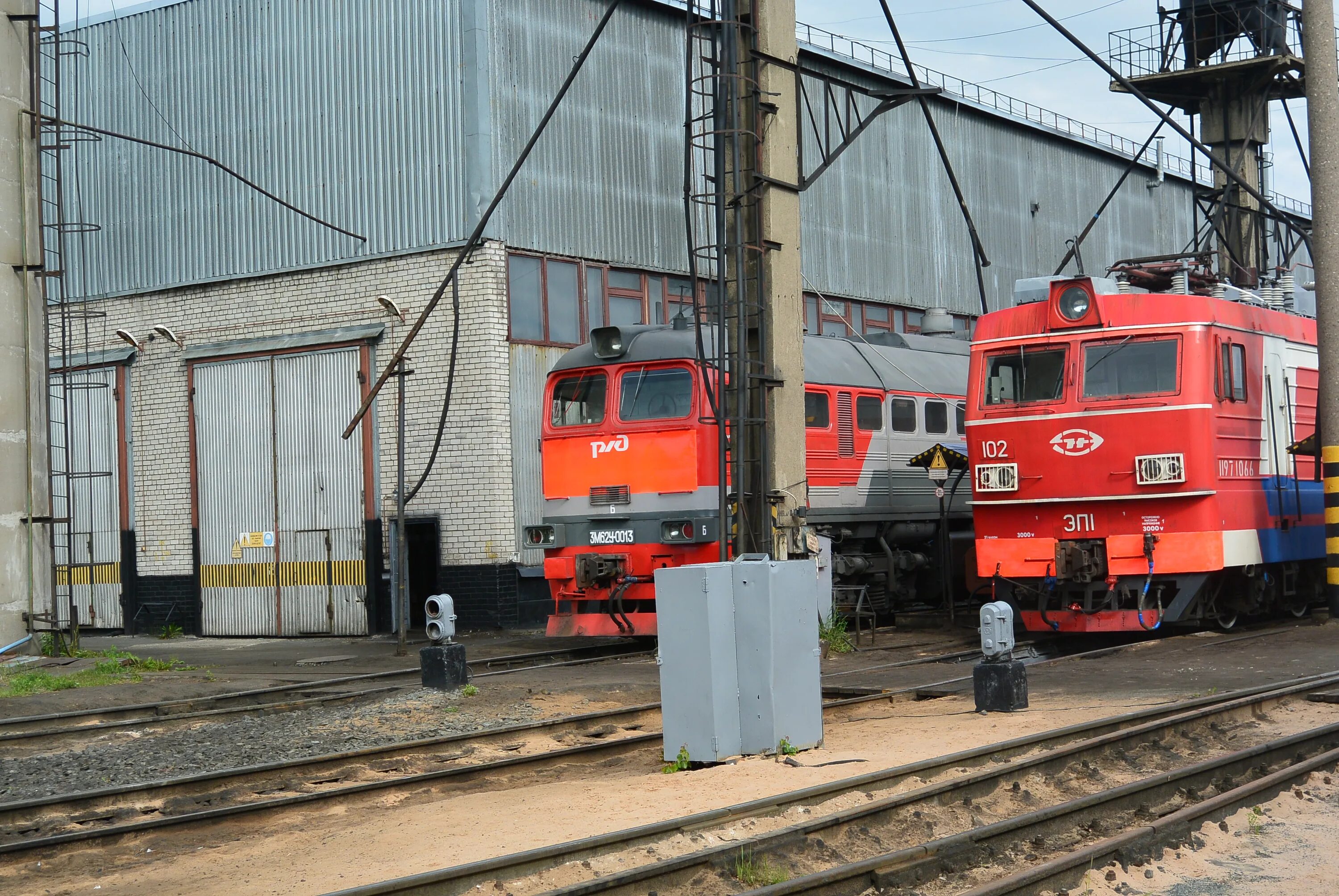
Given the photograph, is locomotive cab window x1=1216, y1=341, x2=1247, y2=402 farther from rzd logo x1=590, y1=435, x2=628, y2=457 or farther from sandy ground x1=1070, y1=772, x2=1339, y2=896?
sandy ground x1=1070, y1=772, x2=1339, y2=896

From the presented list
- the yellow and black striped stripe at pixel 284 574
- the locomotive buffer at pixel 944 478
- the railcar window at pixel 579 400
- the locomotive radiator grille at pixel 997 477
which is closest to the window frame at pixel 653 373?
the railcar window at pixel 579 400

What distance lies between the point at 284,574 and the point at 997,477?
13373 mm

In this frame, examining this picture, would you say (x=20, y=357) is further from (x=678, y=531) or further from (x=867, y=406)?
(x=867, y=406)

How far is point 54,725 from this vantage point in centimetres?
1291

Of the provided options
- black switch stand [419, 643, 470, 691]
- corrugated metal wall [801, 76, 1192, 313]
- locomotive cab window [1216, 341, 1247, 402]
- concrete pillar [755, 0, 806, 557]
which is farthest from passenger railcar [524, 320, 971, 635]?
corrugated metal wall [801, 76, 1192, 313]

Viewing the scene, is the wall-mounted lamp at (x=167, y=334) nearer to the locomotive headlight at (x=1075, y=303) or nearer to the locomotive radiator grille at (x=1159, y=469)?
the locomotive headlight at (x=1075, y=303)

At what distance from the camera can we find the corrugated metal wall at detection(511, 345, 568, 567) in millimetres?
22922

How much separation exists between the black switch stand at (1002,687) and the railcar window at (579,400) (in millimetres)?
7828

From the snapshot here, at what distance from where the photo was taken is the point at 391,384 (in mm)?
23641

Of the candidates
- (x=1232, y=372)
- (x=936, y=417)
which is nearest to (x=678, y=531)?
(x=936, y=417)

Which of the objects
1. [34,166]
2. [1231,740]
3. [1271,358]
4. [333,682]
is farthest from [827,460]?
[34,166]

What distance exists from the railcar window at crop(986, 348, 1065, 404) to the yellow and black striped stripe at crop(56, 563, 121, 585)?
17.5m

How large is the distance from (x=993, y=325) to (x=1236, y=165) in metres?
15.1

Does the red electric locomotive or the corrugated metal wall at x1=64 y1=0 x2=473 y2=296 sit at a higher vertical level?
the corrugated metal wall at x1=64 y1=0 x2=473 y2=296
